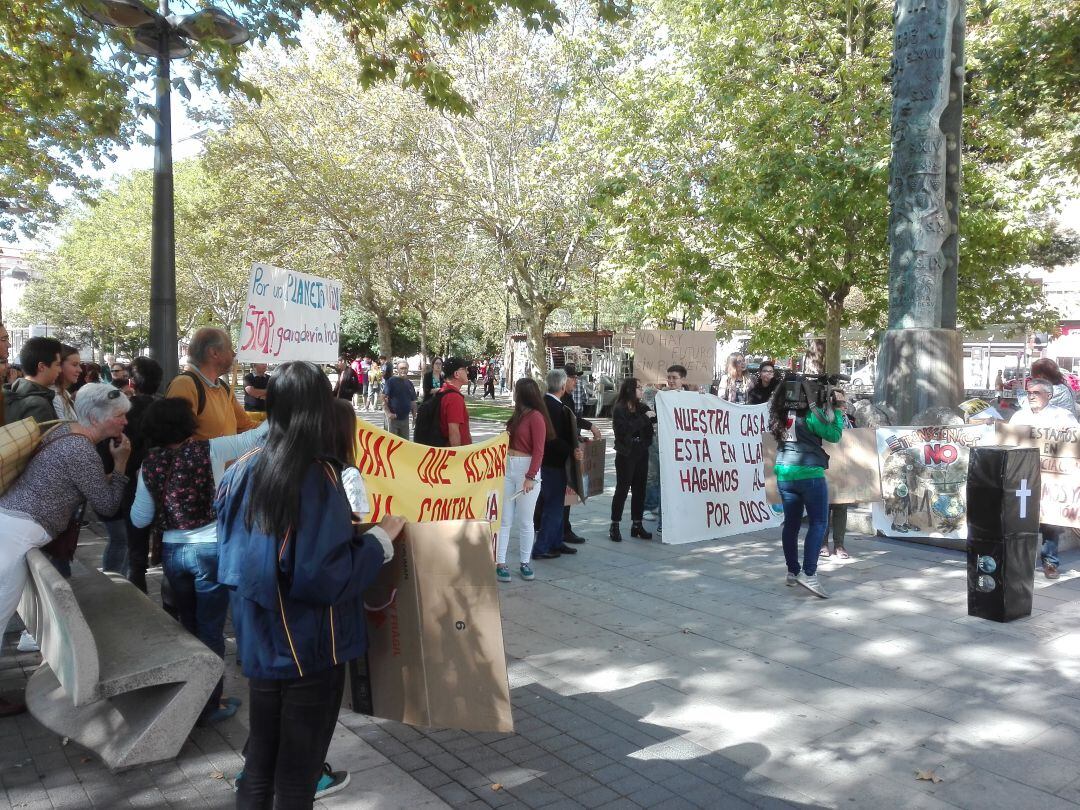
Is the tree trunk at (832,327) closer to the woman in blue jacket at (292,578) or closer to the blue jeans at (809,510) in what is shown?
the blue jeans at (809,510)

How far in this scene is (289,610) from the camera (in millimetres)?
2770

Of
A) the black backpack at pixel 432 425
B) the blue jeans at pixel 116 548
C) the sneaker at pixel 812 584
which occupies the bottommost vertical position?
the sneaker at pixel 812 584

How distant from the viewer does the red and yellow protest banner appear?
6.17 metres

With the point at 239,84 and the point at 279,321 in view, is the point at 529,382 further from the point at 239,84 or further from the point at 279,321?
the point at 239,84

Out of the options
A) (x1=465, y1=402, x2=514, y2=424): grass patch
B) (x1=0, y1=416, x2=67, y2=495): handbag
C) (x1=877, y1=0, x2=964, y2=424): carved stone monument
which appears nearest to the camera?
(x1=0, y1=416, x2=67, y2=495): handbag

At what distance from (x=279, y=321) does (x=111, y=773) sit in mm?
3997

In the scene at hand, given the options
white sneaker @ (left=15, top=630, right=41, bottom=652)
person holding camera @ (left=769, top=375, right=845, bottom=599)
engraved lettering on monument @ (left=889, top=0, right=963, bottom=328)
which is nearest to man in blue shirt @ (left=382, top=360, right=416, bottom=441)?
engraved lettering on monument @ (left=889, top=0, right=963, bottom=328)

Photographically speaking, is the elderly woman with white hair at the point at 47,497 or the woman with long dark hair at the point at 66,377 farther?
the woman with long dark hair at the point at 66,377

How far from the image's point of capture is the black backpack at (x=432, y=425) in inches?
299

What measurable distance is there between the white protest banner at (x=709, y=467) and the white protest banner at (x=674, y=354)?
4596 millimetres

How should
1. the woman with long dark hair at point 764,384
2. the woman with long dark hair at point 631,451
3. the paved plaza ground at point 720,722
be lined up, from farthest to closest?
the woman with long dark hair at point 764,384
the woman with long dark hair at point 631,451
the paved plaza ground at point 720,722

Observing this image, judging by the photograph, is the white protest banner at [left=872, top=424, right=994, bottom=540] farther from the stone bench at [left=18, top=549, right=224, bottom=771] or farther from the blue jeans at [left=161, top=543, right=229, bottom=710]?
the stone bench at [left=18, top=549, right=224, bottom=771]

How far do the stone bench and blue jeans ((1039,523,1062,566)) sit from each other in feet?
22.6

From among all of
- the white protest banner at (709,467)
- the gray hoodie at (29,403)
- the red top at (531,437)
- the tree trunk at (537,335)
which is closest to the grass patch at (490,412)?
the tree trunk at (537,335)
